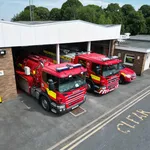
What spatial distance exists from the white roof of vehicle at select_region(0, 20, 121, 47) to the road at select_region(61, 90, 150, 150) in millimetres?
6636

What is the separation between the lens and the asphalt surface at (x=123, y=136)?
6.10 m

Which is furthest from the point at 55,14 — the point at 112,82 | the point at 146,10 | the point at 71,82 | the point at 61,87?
the point at 61,87

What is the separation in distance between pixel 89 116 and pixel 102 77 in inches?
108

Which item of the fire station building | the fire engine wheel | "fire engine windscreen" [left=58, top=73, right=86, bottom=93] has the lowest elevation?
the fire engine wheel

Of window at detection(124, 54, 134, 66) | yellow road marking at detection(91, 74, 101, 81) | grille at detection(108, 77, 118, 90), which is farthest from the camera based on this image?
window at detection(124, 54, 134, 66)

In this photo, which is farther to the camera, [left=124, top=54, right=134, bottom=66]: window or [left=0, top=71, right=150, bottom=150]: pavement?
[left=124, top=54, right=134, bottom=66]: window

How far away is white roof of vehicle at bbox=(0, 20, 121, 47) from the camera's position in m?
8.60

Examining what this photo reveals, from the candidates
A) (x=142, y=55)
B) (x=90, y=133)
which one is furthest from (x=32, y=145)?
(x=142, y=55)

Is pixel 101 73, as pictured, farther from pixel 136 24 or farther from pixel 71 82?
pixel 136 24

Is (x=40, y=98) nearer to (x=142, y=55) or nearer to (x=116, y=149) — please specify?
(x=116, y=149)

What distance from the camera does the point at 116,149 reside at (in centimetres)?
596

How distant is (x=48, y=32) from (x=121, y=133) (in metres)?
7.88

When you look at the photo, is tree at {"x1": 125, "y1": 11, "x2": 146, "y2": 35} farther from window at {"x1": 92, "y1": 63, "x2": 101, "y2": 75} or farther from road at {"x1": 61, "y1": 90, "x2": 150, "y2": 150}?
road at {"x1": 61, "y1": 90, "x2": 150, "y2": 150}

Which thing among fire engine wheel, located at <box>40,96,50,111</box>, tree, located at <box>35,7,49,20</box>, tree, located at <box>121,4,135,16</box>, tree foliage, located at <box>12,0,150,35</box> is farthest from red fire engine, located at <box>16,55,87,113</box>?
tree, located at <box>121,4,135,16</box>
